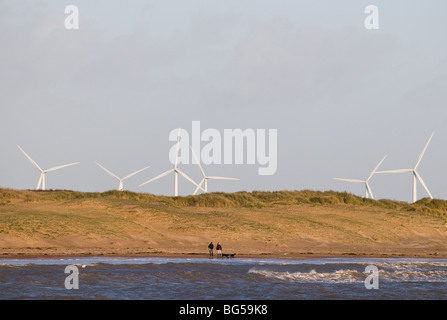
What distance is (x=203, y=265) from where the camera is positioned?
41.2 meters

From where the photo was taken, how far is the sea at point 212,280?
31.7 meters

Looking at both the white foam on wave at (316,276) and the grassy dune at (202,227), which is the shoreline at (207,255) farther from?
the white foam on wave at (316,276)

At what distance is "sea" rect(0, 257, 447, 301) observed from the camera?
31.7 m

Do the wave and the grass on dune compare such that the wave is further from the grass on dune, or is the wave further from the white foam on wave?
the grass on dune

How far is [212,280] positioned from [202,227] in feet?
72.1

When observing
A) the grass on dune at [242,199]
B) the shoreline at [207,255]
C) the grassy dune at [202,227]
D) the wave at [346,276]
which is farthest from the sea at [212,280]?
the grass on dune at [242,199]

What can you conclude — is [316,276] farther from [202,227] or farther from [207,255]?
[202,227]

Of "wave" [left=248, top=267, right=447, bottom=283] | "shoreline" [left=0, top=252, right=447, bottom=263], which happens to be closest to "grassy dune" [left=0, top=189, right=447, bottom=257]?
"shoreline" [left=0, top=252, right=447, bottom=263]

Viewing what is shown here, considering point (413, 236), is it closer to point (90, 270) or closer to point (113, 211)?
point (113, 211)

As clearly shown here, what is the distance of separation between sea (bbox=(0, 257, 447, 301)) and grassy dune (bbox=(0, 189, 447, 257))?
21.8ft

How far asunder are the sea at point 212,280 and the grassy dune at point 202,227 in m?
6.64

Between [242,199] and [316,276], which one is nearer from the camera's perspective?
[316,276]

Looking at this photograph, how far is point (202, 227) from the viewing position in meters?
58.5

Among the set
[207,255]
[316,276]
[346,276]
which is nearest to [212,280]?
[316,276]
